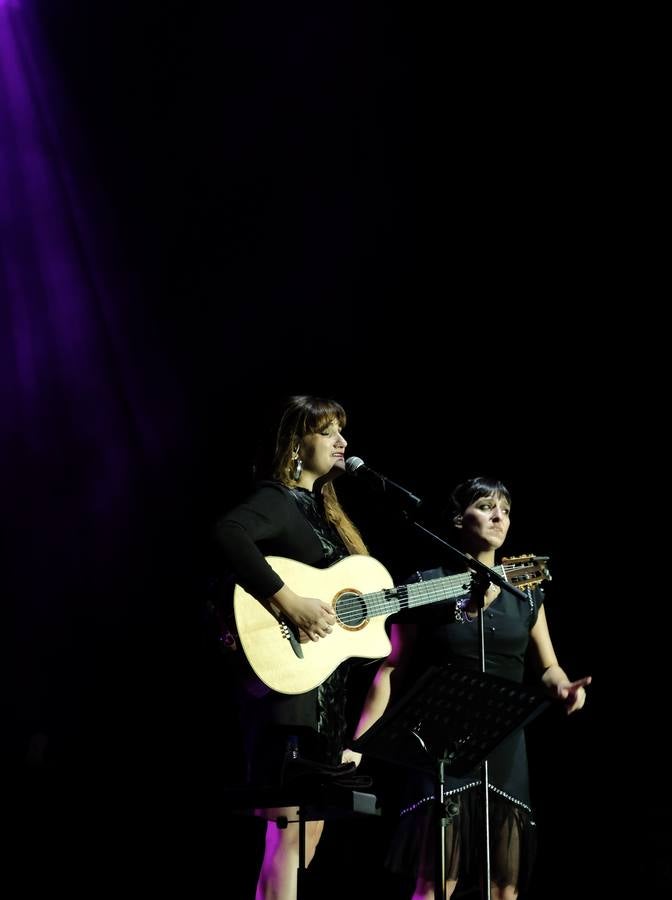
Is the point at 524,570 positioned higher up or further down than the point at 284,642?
higher up

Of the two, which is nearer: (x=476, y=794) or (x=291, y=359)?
(x=476, y=794)

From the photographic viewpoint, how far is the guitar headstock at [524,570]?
373 centimetres

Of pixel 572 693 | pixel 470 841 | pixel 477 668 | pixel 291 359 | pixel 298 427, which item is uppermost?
pixel 291 359

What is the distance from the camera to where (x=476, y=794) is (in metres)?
3.52

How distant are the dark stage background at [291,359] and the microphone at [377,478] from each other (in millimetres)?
1771

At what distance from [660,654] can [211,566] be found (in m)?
2.38

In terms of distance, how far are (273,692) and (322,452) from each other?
977 millimetres

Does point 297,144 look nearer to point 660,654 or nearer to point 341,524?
point 341,524

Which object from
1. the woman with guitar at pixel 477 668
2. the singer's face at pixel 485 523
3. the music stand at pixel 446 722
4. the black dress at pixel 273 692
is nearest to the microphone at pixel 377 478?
the black dress at pixel 273 692

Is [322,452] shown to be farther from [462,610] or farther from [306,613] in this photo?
[462,610]

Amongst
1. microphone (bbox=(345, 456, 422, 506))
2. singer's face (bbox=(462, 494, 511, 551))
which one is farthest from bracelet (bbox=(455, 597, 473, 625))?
microphone (bbox=(345, 456, 422, 506))

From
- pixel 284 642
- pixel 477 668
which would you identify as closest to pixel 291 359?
pixel 477 668

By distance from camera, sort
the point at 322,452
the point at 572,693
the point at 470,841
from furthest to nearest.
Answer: the point at 322,452 → the point at 470,841 → the point at 572,693

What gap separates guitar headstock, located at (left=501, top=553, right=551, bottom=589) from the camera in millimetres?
3735
